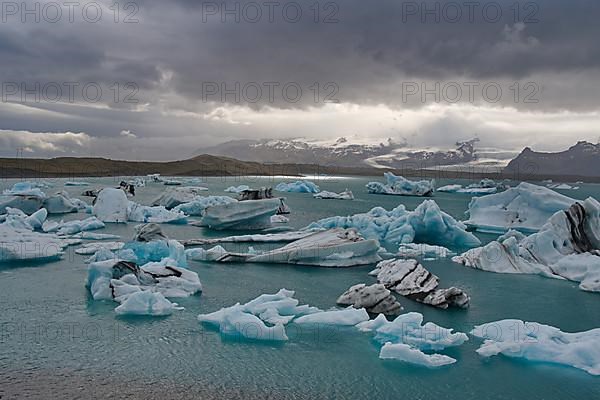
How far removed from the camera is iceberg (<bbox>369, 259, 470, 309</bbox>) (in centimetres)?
997

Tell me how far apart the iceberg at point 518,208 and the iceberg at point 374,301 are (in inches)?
497

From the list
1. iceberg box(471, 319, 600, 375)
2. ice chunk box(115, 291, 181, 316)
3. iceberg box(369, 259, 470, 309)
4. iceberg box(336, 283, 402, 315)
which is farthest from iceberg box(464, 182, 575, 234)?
ice chunk box(115, 291, 181, 316)

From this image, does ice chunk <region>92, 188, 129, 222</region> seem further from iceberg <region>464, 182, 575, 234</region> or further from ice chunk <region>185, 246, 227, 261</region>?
iceberg <region>464, 182, 575, 234</region>

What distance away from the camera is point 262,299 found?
9297 mm

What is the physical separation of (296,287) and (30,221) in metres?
11.7

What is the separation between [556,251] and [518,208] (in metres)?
7.71

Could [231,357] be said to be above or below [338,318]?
below

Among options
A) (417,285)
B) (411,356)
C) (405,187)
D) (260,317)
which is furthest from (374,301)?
(405,187)

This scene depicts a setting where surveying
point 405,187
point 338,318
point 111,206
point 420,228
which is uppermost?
point 405,187

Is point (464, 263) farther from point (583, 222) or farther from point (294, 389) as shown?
point (294, 389)

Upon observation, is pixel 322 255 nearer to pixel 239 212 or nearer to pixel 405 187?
pixel 239 212

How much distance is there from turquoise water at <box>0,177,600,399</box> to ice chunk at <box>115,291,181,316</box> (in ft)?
0.62

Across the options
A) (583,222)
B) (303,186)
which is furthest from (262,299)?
(303,186)

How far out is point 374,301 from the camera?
30.8 feet
